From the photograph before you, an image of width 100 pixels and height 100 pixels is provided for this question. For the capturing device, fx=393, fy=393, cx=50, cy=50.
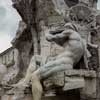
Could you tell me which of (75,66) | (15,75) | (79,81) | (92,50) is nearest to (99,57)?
(92,50)

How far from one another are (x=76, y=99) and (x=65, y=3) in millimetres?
5481

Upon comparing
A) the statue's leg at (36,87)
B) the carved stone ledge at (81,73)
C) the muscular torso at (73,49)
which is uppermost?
the muscular torso at (73,49)

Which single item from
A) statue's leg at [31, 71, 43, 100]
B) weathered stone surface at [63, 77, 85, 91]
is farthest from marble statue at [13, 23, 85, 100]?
weathered stone surface at [63, 77, 85, 91]

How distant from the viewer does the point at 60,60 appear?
33.5 feet

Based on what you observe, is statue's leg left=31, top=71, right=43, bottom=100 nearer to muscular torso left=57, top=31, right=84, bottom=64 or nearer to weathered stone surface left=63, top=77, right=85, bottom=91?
Answer: weathered stone surface left=63, top=77, right=85, bottom=91

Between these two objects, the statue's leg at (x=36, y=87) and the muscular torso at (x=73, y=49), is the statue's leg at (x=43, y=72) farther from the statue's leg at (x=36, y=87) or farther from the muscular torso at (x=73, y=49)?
the muscular torso at (x=73, y=49)

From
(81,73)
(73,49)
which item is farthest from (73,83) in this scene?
(73,49)

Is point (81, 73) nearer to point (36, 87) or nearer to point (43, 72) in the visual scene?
point (43, 72)

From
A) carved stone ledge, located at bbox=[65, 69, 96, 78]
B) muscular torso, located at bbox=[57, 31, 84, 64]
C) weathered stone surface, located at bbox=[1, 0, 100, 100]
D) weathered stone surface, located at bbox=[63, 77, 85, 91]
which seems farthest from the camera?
muscular torso, located at bbox=[57, 31, 84, 64]

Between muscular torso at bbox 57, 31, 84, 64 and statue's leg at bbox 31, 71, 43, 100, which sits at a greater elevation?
muscular torso at bbox 57, 31, 84, 64

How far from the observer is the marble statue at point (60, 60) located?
9.92 metres

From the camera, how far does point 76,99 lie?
10.2 m

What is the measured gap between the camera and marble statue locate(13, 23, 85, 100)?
9.92 m

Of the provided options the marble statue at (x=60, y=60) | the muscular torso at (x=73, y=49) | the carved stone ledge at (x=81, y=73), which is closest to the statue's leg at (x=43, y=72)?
the marble statue at (x=60, y=60)
